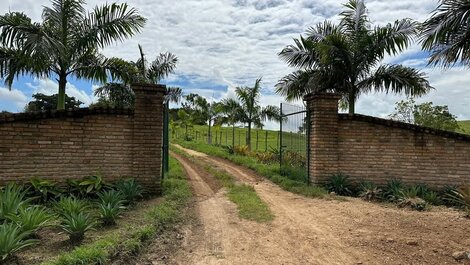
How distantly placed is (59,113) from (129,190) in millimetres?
2028

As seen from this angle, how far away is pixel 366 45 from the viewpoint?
1145 cm

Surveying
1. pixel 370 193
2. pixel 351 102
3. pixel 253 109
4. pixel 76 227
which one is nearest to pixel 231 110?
pixel 253 109

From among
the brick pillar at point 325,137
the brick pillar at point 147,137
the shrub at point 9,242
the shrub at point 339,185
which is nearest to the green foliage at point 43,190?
the brick pillar at point 147,137

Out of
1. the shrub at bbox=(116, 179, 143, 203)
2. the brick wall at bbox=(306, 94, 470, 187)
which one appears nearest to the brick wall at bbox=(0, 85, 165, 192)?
the shrub at bbox=(116, 179, 143, 203)

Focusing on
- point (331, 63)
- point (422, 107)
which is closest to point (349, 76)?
point (331, 63)

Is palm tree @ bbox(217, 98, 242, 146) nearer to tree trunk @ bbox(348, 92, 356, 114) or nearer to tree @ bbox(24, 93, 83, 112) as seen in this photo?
tree trunk @ bbox(348, 92, 356, 114)

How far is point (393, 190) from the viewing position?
8.05 metres

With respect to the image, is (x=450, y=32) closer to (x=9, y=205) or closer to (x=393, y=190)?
(x=393, y=190)

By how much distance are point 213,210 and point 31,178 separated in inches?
135

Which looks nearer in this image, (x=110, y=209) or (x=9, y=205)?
(x=9, y=205)

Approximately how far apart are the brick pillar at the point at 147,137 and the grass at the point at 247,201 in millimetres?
1780

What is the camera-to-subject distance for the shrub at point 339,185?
836cm

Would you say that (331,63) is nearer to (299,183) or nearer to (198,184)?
(299,183)

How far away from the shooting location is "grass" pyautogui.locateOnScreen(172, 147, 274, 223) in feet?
20.0
